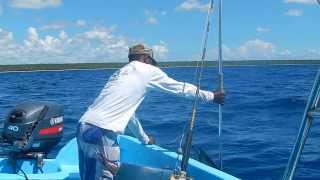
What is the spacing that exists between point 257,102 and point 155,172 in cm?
1357

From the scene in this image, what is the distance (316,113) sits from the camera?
2.73m

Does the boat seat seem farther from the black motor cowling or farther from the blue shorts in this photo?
the black motor cowling

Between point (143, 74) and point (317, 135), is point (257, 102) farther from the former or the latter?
point (143, 74)

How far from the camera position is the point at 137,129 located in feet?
19.1

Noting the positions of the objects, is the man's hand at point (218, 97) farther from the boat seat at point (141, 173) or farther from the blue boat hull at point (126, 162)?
the boat seat at point (141, 173)

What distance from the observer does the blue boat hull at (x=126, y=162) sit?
211 inches

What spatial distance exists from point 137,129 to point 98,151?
120cm

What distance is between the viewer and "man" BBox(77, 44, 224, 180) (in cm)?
462

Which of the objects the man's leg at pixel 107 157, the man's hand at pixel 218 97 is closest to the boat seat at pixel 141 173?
the man's leg at pixel 107 157

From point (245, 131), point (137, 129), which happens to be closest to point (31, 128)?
point (137, 129)

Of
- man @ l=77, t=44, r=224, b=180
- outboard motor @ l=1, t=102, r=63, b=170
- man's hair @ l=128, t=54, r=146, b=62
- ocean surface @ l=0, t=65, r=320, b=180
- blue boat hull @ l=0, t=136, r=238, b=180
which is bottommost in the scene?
ocean surface @ l=0, t=65, r=320, b=180

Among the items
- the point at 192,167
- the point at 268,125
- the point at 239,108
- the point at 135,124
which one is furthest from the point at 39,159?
the point at 239,108

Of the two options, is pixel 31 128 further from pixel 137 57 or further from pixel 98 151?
pixel 137 57

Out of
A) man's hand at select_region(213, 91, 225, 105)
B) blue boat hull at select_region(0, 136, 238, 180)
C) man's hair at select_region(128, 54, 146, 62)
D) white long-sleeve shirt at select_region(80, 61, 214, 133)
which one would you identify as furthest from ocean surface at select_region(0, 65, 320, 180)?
man's hair at select_region(128, 54, 146, 62)
